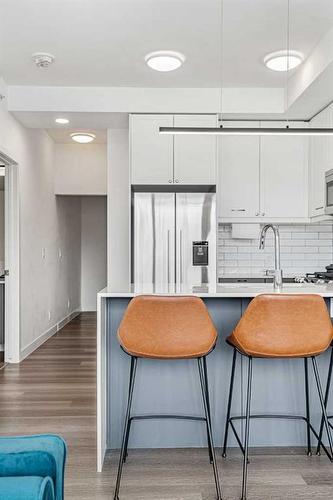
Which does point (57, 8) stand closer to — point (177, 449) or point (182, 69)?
point (182, 69)

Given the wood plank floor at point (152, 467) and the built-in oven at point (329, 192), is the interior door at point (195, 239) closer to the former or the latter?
the built-in oven at point (329, 192)

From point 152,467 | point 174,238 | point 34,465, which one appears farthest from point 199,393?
point 174,238

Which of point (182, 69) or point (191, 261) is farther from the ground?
point (182, 69)

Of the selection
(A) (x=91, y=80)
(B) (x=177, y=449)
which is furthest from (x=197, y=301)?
(A) (x=91, y=80)

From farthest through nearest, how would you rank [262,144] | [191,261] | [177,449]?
[262,144] → [191,261] → [177,449]

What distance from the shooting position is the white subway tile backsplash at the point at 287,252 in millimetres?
5488

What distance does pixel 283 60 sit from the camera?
4016 mm

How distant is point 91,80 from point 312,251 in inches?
120

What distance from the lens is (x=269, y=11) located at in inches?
128

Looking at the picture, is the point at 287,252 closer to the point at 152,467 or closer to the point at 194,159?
the point at 194,159

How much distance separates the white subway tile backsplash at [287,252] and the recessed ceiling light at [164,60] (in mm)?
1963

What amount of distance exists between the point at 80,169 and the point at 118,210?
200 centimetres

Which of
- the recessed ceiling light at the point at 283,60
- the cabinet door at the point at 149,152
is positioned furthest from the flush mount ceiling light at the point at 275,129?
the cabinet door at the point at 149,152

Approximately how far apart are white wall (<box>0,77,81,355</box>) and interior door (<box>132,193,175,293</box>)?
4.67 feet
